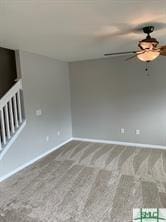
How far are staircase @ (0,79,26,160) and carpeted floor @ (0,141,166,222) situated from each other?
712 millimetres

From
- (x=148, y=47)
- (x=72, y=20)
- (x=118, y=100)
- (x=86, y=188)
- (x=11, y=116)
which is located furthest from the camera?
(x=118, y=100)

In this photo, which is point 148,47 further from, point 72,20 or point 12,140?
point 12,140

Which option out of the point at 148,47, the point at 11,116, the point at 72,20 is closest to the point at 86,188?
the point at 11,116

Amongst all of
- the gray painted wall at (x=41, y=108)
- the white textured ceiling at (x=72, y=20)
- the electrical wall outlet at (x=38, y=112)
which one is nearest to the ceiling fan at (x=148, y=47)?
the white textured ceiling at (x=72, y=20)

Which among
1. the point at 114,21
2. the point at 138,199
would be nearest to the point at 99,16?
the point at 114,21

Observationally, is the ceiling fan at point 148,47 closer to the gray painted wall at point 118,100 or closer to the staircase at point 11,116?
the gray painted wall at point 118,100

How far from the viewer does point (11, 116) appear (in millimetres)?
3322

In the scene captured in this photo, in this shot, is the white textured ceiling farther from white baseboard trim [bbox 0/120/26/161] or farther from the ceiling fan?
white baseboard trim [bbox 0/120/26/161]

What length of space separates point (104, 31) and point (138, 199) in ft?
8.27

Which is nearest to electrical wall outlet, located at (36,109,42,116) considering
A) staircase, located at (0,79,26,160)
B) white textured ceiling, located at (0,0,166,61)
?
staircase, located at (0,79,26,160)

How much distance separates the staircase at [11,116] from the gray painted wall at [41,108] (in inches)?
5.6

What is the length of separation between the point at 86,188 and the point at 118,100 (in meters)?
2.70

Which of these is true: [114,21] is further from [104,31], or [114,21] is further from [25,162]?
[25,162]

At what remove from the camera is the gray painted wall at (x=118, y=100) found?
437 cm
